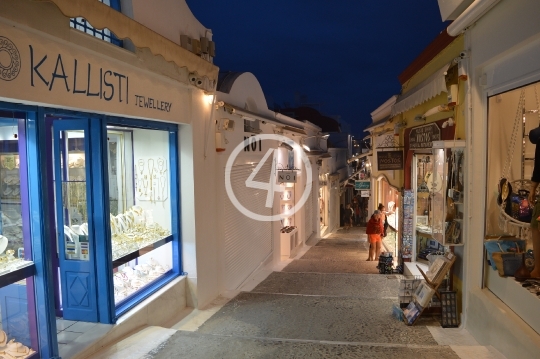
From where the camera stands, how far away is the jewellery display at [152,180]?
7.31m

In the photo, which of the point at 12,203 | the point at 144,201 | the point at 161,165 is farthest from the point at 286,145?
the point at 12,203

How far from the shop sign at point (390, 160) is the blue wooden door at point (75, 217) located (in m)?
7.05

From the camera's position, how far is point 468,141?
603 centimetres

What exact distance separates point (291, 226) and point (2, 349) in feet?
41.1

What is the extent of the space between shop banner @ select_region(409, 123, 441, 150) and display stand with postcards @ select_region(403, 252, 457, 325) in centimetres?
233

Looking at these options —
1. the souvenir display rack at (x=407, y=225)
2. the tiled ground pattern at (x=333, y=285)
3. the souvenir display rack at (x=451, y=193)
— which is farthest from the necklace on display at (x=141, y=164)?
the souvenir display rack at (x=407, y=225)

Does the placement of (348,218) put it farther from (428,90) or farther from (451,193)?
(451,193)

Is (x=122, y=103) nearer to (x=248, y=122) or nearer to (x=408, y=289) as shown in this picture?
(x=408, y=289)

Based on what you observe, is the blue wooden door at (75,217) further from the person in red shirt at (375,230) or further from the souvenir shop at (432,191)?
the person in red shirt at (375,230)

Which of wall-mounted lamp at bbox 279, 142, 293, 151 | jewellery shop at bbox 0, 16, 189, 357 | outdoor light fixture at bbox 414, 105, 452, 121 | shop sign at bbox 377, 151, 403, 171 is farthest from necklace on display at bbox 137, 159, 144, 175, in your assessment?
wall-mounted lamp at bbox 279, 142, 293, 151

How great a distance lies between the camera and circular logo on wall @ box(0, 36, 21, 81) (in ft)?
12.2

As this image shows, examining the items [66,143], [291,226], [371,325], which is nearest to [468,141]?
[371,325]

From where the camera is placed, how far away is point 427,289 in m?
6.44

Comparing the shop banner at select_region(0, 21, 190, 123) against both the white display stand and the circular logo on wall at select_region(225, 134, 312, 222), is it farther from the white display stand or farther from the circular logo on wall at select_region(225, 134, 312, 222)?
the white display stand
